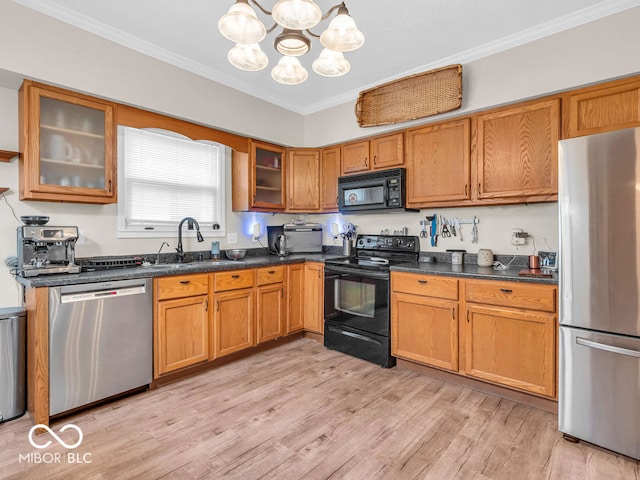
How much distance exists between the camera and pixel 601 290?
5.96 feet

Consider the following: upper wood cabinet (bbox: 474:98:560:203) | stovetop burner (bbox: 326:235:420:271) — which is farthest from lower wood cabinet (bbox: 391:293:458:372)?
upper wood cabinet (bbox: 474:98:560:203)

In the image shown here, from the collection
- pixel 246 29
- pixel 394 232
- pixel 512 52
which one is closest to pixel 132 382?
pixel 246 29

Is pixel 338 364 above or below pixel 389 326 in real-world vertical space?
below

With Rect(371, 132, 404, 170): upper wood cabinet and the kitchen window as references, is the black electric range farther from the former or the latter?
the kitchen window

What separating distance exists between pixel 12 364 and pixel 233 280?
1.55 metres

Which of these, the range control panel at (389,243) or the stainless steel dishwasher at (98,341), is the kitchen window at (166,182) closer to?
the stainless steel dishwasher at (98,341)

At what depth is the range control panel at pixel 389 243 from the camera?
3.50m

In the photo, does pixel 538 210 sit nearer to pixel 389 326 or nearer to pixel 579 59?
pixel 579 59

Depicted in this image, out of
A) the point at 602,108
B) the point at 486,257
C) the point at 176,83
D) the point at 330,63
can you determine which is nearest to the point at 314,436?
the point at 486,257

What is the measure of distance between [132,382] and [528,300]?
284 centimetres

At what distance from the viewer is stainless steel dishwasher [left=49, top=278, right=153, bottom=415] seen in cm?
210

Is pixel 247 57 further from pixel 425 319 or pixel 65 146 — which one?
pixel 425 319

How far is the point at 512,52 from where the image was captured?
2.65 m

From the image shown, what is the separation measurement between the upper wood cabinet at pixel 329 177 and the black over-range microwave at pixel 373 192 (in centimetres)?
14
